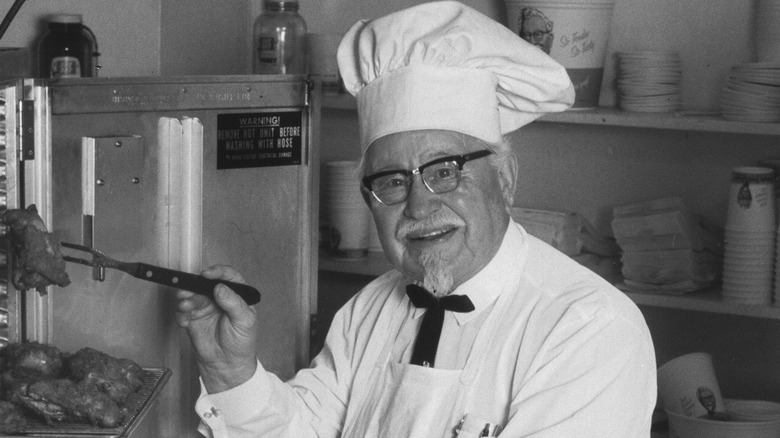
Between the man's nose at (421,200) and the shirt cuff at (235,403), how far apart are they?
1.33 feet

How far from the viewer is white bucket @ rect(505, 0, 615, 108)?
2.91 meters

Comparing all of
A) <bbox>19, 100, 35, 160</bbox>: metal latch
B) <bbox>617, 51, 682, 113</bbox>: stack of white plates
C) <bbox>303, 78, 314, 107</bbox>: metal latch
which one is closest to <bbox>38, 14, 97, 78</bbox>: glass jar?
<bbox>303, 78, 314, 107</bbox>: metal latch

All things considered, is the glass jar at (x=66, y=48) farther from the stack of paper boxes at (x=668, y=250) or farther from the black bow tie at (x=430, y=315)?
the stack of paper boxes at (x=668, y=250)

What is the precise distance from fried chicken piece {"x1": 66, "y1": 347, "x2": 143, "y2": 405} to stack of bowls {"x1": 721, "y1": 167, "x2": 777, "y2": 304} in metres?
1.62

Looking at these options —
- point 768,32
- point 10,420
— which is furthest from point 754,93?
point 10,420

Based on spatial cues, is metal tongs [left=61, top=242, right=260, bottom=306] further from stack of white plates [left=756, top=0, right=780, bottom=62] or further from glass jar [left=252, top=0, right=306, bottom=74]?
stack of white plates [left=756, top=0, right=780, bottom=62]

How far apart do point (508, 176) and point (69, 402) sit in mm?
835

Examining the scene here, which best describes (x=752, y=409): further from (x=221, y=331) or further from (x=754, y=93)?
(x=221, y=331)

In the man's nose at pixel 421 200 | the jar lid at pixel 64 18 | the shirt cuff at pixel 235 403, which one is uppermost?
the jar lid at pixel 64 18

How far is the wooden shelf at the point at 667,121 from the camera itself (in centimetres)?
274

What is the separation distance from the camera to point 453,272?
191 cm

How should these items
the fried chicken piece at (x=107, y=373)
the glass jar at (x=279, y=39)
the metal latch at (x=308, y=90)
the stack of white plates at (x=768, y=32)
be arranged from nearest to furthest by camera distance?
the fried chicken piece at (x=107, y=373), the metal latch at (x=308, y=90), the stack of white plates at (x=768, y=32), the glass jar at (x=279, y=39)

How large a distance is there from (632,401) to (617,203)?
5.13 feet

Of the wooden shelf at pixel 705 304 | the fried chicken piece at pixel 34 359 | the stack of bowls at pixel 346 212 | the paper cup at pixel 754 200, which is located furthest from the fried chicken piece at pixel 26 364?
the paper cup at pixel 754 200
